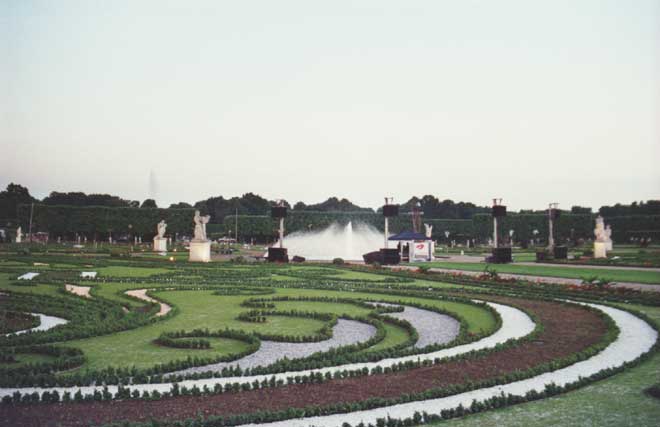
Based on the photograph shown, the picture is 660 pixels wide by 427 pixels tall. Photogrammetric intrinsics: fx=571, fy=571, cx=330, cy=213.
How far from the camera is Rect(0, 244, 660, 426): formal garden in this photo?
7008 millimetres

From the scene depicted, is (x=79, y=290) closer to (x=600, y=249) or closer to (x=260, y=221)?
(x=600, y=249)

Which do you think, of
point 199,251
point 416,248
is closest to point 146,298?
point 199,251

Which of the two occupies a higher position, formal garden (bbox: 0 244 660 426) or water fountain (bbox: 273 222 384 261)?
water fountain (bbox: 273 222 384 261)

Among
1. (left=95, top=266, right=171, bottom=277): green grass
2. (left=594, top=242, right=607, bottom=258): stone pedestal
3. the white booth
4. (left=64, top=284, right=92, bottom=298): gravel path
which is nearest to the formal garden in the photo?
(left=64, top=284, right=92, bottom=298): gravel path

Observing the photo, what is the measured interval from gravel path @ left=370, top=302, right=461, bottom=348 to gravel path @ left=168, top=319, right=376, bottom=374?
44.9 inches

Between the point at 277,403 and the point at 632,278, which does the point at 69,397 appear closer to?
the point at 277,403

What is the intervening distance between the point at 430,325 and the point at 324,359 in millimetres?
4857

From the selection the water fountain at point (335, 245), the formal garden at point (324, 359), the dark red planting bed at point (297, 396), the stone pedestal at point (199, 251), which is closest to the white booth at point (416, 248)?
the water fountain at point (335, 245)

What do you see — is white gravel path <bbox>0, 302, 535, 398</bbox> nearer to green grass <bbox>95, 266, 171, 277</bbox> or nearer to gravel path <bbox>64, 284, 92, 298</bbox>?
gravel path <bbox>64, 284, 92, 298</bbox>

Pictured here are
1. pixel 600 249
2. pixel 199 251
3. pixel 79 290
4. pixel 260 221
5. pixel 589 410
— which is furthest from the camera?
pixel 260 221

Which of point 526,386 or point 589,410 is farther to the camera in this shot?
point 526,386

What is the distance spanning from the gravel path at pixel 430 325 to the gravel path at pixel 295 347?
1.14 m

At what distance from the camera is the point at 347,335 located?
40.4 feet

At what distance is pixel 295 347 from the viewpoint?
11.0 meters
